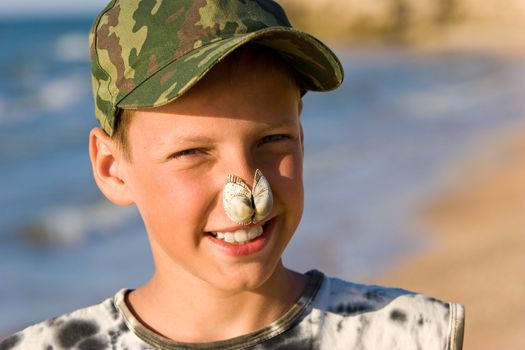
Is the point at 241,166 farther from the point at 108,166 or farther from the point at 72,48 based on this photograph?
the point at 72,48

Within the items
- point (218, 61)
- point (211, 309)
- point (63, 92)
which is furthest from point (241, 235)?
point (63, 92)

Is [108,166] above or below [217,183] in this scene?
above

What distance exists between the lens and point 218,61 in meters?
2.39

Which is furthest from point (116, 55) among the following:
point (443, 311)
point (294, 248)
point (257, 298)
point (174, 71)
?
point (294, 248)

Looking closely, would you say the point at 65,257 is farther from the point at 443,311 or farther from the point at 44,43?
the point at 44,43

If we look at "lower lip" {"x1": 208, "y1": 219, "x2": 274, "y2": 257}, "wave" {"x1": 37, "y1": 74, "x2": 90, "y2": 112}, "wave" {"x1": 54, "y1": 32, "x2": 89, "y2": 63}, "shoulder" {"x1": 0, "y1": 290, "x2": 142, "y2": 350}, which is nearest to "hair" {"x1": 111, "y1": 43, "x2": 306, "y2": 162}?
"lower lip" {"x1": 208, "y1": 219, "x2": 274, "y2": 257}

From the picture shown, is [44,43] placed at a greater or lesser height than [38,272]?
greater

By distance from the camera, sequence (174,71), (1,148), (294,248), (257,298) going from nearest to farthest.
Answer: (174,71) → (257,298) → (294,248) → (1,148)

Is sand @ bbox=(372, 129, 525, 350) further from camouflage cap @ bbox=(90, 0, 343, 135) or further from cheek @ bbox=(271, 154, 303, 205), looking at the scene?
camouflage cap @ bbox=(90, 0, 343, 135)

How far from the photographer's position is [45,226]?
9227 millimetres

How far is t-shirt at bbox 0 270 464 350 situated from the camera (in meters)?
2.77

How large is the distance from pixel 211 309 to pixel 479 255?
4.78 metres

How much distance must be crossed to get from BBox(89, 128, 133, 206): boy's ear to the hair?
6cm

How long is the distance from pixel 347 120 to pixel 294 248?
263 inches
